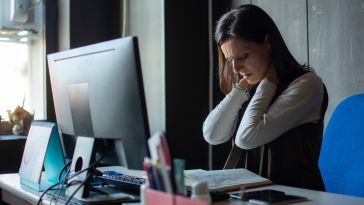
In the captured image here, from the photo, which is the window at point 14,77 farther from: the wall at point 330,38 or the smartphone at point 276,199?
→ the smartphone at point 276,199

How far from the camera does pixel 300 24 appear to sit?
2270 millimetres

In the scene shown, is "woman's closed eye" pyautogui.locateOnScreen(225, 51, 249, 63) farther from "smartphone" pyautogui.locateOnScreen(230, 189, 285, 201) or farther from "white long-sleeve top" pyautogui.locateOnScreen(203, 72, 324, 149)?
"smartphone" pyautogui.locateOnScreen(230, 189, 285, 201)

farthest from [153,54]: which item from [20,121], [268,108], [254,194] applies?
[254,194]

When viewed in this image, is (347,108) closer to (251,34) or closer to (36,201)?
(251,34)

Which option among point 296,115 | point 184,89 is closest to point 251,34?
point 296,115

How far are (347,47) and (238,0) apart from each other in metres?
0.80

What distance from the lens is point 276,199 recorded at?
110cm

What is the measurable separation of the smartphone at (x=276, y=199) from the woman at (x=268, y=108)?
0.35 m

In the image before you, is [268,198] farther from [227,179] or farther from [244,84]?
[244,84]

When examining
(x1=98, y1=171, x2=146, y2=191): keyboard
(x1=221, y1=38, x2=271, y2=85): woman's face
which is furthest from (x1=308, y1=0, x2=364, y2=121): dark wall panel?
(x1=98, y1=171, x2=146, y2=191): keyboard

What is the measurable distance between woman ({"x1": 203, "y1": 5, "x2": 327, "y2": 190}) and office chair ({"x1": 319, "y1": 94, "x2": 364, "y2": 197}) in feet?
0.16

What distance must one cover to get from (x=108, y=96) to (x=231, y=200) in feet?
1.35

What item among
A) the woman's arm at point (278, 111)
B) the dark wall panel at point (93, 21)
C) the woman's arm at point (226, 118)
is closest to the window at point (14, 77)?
the dark wall panel at point (93, 21)

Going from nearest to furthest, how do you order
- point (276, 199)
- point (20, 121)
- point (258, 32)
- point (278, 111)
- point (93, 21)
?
point (276, 199)
point (278, 111)
point (258, 32)
point (20, 121)
point (93, 21)
